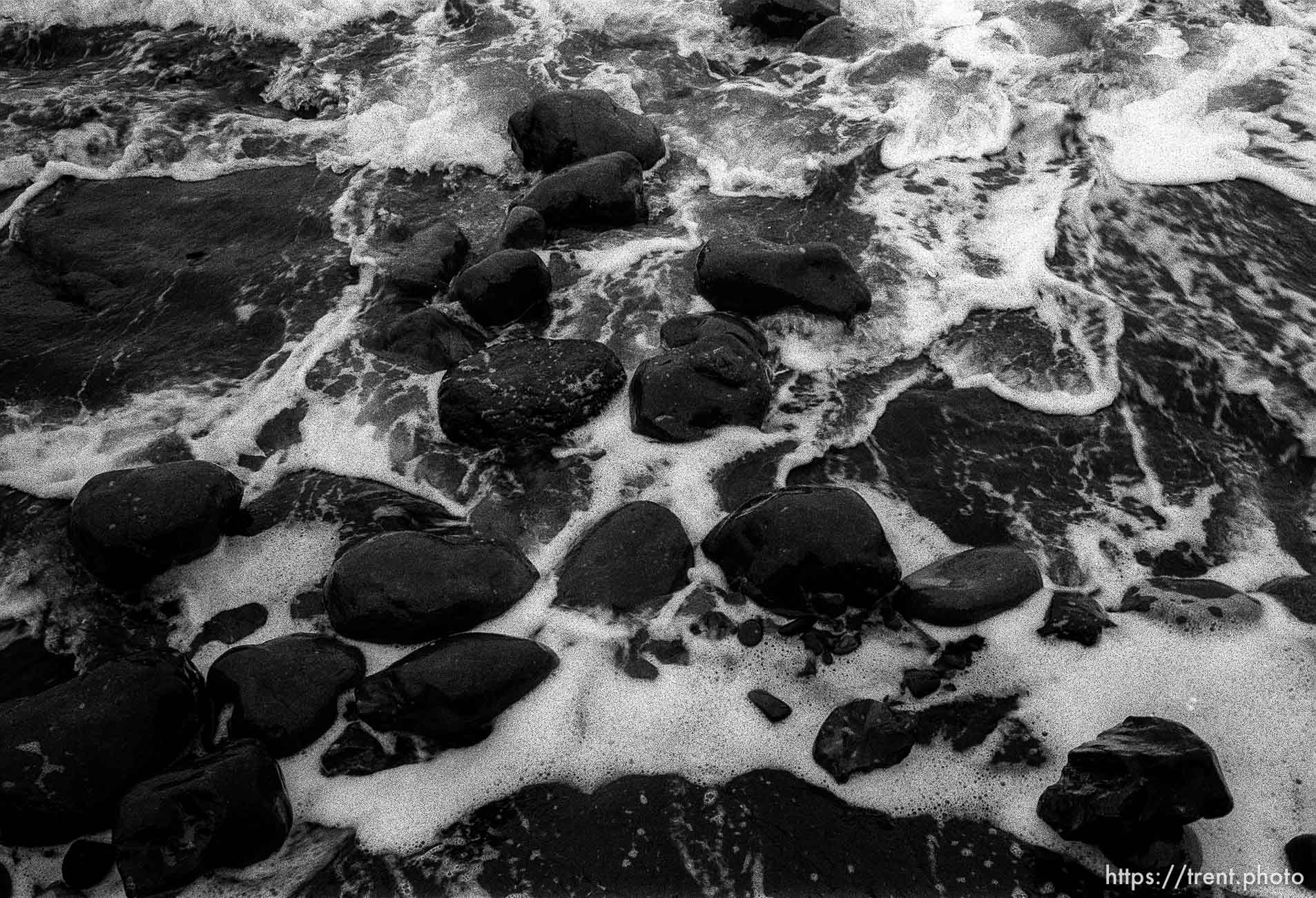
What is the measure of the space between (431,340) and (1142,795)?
3.51 m

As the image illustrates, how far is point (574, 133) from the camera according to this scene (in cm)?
550

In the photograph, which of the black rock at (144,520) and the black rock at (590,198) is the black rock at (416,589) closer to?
the black rock at (144,520)

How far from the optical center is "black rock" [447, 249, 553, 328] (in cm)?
439

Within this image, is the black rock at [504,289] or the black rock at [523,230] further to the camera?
the black rock at [523,230]

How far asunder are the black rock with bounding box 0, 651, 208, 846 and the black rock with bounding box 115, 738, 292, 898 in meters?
0.13

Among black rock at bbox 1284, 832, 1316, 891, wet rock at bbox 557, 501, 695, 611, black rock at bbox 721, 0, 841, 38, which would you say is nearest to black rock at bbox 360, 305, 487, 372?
wet rock at bbox 557, 501, 695, 611

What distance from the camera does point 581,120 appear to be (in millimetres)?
5523

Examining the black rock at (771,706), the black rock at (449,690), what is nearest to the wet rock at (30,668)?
the black rock at (449,690)

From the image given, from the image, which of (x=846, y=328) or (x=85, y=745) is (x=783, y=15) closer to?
(x=846, y=328)

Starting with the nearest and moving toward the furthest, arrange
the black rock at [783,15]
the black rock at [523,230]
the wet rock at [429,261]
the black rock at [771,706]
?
the black rock at [771,706], the wet rock at [429,261], the black rock at [523,230], the black rock at [783,15]

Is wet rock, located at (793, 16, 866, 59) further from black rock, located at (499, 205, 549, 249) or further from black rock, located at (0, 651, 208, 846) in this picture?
black rock, located at (0, 651, 208, 846)

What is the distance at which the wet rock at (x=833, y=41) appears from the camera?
22.9ft

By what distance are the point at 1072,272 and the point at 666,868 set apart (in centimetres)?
388

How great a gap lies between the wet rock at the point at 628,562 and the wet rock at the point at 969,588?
87 cm
